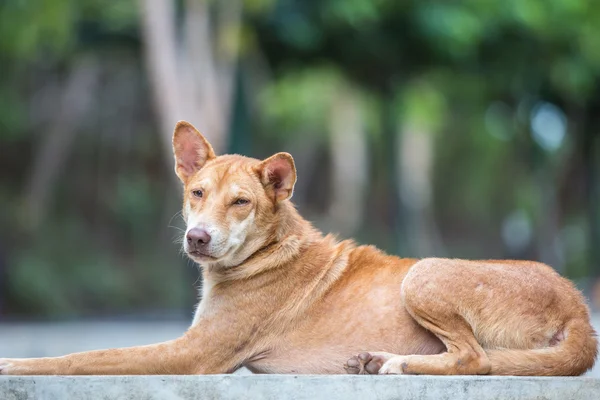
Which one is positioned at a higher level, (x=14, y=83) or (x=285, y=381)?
(x=14, y=83)

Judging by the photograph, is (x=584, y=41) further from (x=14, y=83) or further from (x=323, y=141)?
(x=323, y=141)

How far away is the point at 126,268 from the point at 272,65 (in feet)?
42.4


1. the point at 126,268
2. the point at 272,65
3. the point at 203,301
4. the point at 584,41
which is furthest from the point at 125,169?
the point at 203,301

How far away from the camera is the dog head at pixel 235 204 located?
19.0 ft

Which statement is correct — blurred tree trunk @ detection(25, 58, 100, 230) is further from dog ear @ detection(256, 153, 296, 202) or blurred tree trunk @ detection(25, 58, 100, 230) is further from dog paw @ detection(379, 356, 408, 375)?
dog paw @ detection(379, 356, 408, 375)

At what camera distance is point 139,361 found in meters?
5.48

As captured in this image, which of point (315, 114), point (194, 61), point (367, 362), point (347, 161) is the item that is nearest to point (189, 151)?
point (367, 362)

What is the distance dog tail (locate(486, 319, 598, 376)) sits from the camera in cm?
544

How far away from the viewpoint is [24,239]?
86.0ft

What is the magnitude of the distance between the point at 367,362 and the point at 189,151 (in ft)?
5.80

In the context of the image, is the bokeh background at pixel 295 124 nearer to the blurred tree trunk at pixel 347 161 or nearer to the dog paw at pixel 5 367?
the blurred tree trunk at pixel 347 161

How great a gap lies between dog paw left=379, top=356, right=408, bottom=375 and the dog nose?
1186 millimetres

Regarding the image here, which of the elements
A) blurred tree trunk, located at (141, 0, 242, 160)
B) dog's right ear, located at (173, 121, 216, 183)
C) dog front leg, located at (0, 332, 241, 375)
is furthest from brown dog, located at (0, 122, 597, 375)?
blurred tree trunk, located at (141, 0, 242, 160)

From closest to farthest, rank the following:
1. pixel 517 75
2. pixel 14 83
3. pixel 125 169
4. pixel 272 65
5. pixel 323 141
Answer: pixel 272 65 < pixel 517 75 < pixel 14 83 < pixel 125 169 < pixel 323 141
